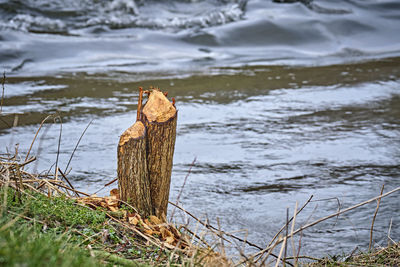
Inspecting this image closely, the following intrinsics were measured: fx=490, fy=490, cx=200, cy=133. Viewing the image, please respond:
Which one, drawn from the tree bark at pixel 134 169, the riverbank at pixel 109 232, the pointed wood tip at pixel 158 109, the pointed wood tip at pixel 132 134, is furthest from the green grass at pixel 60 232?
the pointed wood tip at pixel 158 109

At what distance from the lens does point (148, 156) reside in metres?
3.10

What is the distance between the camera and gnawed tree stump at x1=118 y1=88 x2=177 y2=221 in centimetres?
301

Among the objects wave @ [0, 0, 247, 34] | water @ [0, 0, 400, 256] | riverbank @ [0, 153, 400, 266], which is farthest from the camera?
wave @ [0, 0, 247, 34]

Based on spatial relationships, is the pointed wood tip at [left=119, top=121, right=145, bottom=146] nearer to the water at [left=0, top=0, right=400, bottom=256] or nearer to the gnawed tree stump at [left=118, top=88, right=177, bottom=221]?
the gnawed tree stump at [left=118, top=88, right=177, bottom=221]

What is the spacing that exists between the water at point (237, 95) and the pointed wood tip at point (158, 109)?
0.62 m

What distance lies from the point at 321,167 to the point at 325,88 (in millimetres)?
3868

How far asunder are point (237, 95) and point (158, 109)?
5.53 meters

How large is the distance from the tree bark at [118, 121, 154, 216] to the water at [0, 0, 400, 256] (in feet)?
1.88

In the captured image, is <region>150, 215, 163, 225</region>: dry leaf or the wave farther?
the wave

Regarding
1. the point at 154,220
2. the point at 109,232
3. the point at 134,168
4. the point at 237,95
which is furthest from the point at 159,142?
the point at 237,95

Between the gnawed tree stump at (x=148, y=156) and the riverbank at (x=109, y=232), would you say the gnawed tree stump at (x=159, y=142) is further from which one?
the riverbank at (x=109, y=232)

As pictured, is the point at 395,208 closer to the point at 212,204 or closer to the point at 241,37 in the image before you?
the point at 212,204

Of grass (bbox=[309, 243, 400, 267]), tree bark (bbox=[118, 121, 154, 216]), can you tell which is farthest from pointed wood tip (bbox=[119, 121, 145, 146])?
grass (bbox=[309, 243, 400, 267])

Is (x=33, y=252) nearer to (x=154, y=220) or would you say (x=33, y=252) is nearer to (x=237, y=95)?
(x=154, y=220)
